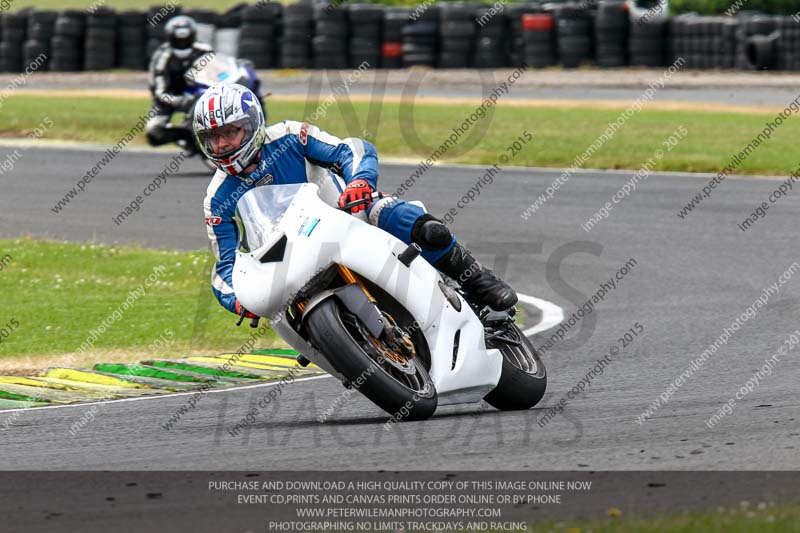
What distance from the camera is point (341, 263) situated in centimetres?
623

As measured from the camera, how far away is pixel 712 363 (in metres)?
8.02

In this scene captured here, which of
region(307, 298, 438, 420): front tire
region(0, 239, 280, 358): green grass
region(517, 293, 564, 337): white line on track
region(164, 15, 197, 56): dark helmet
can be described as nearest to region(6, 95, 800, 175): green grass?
region(164, 15, 197, 56): dark helmet

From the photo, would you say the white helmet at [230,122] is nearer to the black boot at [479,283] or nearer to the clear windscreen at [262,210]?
the clear windscreen at [262,210]

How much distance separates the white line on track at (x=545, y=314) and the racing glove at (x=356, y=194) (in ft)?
10.8

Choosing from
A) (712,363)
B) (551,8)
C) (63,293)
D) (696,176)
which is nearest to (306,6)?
(551,8)

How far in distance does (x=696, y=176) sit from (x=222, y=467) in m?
12.5

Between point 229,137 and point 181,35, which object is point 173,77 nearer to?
point 181,35

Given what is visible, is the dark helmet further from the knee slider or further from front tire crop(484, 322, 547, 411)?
the knee slider

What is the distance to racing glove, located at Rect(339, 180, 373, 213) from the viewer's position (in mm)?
6488

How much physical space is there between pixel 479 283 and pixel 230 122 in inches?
58.6

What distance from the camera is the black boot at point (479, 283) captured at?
6883mm

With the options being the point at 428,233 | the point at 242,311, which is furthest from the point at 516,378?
the point at 242,311

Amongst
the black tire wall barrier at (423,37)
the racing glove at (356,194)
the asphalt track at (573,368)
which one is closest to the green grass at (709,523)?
the asphalt track at (573,368)

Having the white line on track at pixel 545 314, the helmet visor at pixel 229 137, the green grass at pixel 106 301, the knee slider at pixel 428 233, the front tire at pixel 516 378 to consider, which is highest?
the helmet visor at pixel 229 137
